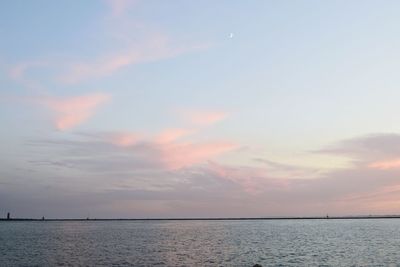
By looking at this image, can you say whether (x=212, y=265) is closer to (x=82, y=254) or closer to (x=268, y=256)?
(x=268, y=256)

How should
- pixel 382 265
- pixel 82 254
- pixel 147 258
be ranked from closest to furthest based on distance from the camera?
pixel 382 265, pixel 147 258, pixel 82 254

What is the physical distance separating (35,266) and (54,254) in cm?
1701

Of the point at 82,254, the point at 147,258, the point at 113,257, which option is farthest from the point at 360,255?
the point at 82,254

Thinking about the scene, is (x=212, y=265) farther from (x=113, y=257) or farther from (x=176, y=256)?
(x=113, y=257)

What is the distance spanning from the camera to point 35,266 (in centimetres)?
6306

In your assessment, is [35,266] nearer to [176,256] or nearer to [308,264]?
[176,256]

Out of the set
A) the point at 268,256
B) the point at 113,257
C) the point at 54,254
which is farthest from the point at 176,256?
the point at 54,254

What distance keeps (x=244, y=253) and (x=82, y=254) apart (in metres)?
26.5

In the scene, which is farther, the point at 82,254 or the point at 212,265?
the point at 82,254

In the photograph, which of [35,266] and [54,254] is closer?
[35,266]

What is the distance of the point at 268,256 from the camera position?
7356 centimetres

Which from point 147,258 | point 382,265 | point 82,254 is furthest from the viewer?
point 82,254

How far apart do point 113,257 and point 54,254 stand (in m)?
12.0

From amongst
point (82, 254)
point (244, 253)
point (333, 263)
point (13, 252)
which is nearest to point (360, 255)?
point (333, 263)
